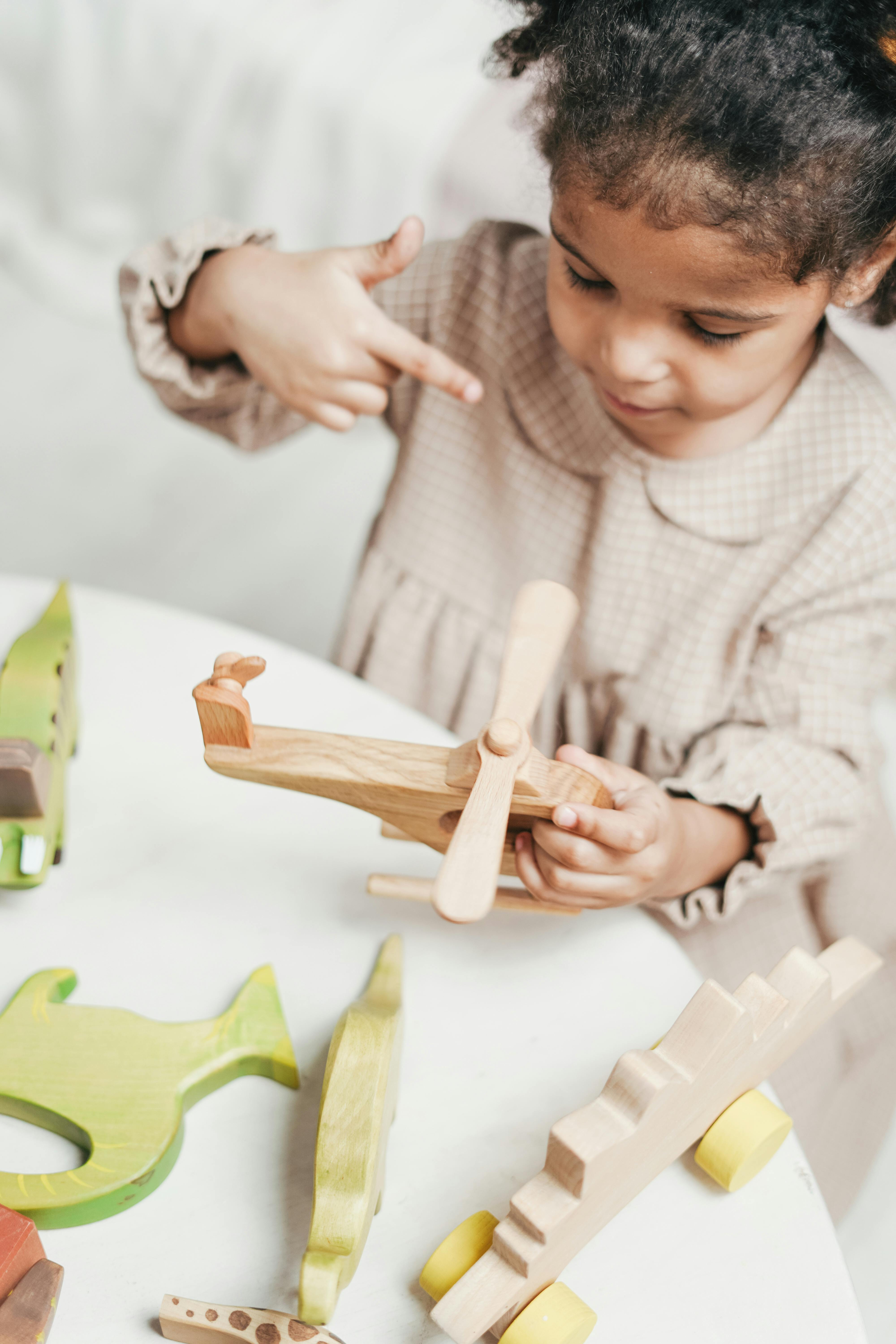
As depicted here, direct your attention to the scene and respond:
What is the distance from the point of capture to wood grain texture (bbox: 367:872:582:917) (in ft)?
1.50

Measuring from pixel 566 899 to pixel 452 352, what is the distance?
384 millimetres

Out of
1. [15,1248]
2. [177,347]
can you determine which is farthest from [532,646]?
[177,347]

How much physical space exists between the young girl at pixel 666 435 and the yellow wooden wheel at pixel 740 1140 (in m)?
0.10

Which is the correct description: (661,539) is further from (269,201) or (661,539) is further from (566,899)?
(269,201)

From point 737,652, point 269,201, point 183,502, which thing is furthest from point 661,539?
point 269,201

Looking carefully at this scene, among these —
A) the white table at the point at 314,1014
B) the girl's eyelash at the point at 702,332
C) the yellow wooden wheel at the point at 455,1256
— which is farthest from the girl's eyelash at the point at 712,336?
the yellow wooden wheel at the point at 455,1256

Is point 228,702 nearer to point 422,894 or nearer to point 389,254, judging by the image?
point 422,894

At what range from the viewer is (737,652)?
0.61 metres

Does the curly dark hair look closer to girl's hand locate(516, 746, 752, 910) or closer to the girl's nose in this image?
the girl's nose

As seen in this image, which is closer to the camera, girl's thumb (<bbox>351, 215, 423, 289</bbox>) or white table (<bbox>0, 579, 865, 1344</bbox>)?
white table (<bbox>0, 579, 865, 1344</bbox>)

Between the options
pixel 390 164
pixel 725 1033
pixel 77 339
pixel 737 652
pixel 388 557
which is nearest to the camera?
pixel 725 1033

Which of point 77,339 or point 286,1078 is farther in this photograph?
point 77,339

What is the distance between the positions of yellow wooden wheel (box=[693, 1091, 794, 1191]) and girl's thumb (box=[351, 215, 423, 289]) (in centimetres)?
40

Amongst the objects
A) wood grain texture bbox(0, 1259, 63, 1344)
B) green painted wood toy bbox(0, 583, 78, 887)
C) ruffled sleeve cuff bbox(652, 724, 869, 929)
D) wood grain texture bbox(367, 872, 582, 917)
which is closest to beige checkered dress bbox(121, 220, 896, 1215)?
ruffled sleeve cuff bbox(652, 724, 869, 929)
